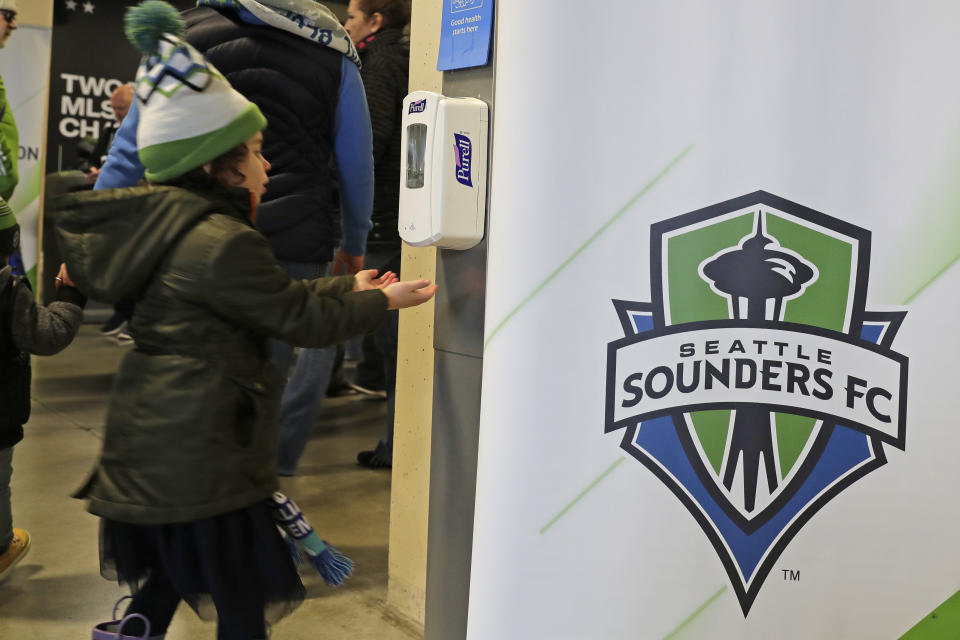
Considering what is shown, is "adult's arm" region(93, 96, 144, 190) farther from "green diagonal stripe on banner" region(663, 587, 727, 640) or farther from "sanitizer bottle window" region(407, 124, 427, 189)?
"green diagonal stripe on banner" region(663, 587, 727, 640)

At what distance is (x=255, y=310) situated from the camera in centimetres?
162

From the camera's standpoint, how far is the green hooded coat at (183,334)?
1.63 meters

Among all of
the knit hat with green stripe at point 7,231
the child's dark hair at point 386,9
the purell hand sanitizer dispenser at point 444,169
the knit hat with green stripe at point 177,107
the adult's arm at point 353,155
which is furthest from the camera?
the child's dark hair at point 386,9

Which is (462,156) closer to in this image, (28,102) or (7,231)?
(7,231)

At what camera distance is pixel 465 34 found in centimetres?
168

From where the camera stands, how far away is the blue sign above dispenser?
1629 mm

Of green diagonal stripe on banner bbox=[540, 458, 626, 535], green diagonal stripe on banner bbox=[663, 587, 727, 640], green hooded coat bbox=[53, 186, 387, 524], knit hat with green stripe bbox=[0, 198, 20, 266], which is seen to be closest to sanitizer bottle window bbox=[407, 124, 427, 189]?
green hooded coat bbox=[53, 186, 387, 524]

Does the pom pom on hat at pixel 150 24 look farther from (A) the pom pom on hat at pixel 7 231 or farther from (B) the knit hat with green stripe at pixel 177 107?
(A) the pom pom on hat at pixel 7 231

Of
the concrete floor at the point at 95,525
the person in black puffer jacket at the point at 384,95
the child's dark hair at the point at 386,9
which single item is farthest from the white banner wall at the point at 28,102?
the child's dark hair at the point at 386,9

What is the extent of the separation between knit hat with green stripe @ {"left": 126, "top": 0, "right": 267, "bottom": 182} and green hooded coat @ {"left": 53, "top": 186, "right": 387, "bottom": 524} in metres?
0.06

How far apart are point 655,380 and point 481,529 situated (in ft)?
1.10

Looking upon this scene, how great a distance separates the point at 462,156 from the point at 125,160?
97 cm

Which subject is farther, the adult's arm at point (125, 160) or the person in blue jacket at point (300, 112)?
the person in blue jacket at point (300, 112)

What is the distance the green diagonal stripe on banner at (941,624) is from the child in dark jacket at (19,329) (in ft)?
5.45
